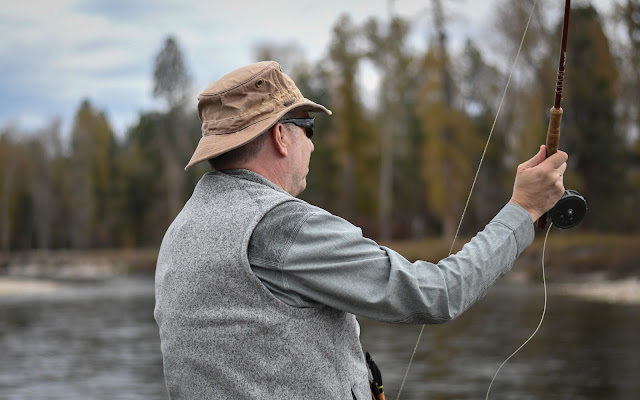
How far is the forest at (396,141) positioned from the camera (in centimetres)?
2870

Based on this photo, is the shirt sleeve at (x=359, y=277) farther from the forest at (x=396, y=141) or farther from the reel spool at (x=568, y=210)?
the forest at (x=396, y=141)

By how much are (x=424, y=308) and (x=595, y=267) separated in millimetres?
23788

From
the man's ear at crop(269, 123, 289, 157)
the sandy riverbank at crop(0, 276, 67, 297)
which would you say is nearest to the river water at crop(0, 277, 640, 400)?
the man's ear at crop(269, 123, 289, 157)

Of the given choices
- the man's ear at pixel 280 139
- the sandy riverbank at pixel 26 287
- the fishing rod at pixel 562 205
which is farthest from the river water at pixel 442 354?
the sandy riverbank at pixel 26 287

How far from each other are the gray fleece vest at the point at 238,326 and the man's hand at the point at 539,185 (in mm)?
493

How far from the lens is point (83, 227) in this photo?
59125mm

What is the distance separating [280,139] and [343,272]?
37cm

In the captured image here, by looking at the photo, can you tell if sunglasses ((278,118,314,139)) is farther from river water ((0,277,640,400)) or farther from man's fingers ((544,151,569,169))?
river water ((0,277,640,400))

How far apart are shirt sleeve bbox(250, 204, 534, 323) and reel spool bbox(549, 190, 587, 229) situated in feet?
1.25

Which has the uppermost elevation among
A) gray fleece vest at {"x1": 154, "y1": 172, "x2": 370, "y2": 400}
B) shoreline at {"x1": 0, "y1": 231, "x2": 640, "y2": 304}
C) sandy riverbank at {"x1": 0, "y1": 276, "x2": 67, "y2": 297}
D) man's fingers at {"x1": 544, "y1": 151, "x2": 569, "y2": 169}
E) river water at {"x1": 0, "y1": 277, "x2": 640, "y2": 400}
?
man's fingers at {"x1": 544, "y1": 151, "x2": 569, "y2": 169}

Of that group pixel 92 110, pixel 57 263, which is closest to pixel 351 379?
pixel 57 263

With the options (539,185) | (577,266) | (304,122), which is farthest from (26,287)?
(539,185)

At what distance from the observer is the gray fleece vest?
5.70 feet

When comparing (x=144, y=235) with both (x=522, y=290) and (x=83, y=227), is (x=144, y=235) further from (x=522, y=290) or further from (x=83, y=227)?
(x=522, y=290)
